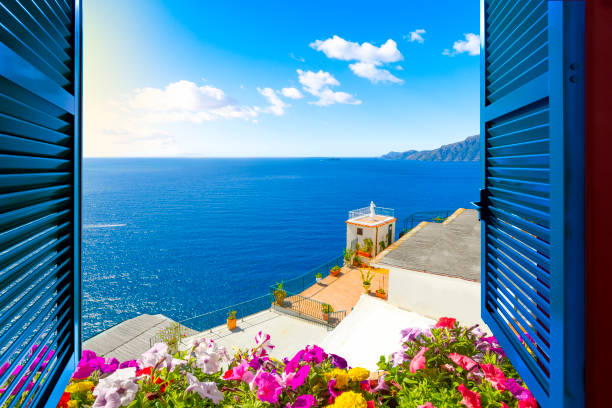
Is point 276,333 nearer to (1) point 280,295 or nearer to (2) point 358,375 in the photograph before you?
(1) point 280,295

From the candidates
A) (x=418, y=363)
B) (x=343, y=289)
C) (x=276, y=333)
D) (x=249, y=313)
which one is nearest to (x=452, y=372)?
(x=418, y=363)

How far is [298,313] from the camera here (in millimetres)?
15047

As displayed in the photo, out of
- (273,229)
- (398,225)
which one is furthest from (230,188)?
(398,225)

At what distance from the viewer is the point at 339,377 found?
5.24 ft

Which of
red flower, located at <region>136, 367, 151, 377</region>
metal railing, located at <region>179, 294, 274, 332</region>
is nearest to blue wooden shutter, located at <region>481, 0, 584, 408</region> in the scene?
red flower, located at <region>136, 367, 151, 377</region>

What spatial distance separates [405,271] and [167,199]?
243ft

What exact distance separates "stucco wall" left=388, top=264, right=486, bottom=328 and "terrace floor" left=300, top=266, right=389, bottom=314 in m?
7.07

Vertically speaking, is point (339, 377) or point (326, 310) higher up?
point (339, 377)

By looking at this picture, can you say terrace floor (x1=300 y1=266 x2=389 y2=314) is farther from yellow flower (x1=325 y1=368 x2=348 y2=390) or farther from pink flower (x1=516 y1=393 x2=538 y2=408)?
pink flower (x1=516 y1=393 x2=538 y2=408)

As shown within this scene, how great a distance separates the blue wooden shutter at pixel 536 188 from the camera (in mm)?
826

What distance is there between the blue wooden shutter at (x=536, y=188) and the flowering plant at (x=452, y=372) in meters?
0.23

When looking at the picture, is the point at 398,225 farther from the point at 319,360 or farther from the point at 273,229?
the point at 319,360

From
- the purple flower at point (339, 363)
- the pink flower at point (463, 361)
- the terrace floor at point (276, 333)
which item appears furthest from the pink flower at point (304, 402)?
the terrace floor at point (276, 333)
